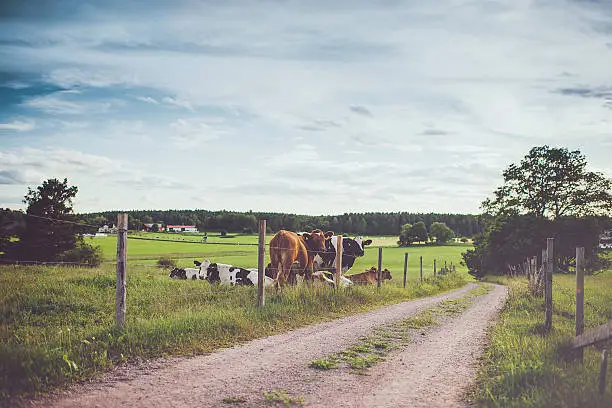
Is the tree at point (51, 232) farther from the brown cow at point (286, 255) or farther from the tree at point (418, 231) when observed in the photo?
the tree at point (418, 231)

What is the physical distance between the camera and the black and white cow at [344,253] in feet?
63.1

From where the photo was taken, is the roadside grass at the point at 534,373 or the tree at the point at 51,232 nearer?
the roadside grass at the point at 534,373

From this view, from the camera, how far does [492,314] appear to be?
520 inches

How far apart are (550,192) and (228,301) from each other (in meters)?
38.1

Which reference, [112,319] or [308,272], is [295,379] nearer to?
[112,319]

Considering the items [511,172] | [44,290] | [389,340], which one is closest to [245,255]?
[511,172]

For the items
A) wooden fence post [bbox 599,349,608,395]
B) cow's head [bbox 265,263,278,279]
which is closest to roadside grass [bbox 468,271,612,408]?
wooden fence post [bbox 599,349,608,395]

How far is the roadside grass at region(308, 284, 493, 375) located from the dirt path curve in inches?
7.3

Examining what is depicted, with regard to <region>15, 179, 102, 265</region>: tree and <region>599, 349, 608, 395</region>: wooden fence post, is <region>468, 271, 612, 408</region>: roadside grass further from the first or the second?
<region>15, 179, 102, 265</region>: tree

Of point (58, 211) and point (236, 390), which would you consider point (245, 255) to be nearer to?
point (58, 211)

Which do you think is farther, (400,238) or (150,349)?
(400,238)

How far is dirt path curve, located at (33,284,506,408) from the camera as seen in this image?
17.7ft

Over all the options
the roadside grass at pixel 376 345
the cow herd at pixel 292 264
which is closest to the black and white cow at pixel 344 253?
the cow herd at pixel 292 264

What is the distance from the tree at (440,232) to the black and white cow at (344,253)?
7240 cm
